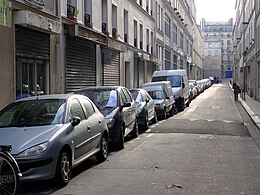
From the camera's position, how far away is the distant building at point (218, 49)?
119688 millimetres

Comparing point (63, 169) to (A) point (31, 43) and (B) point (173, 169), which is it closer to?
(B) point (173, 169)

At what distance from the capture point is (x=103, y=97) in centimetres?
1249

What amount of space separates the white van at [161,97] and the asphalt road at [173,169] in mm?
5971

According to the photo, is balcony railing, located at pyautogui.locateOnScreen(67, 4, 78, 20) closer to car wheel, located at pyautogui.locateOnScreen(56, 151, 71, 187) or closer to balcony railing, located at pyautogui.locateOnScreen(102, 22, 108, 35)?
balcony railing, located at pyautogui.locateOnScreen(102, 22, 108, 35)

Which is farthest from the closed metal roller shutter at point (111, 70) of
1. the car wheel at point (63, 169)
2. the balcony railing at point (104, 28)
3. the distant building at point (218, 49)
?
the distant building at point (218, 49)

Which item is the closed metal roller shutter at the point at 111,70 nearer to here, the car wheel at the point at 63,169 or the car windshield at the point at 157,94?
the car windshield at the point at 157,94

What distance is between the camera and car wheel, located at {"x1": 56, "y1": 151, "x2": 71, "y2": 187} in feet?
24.1

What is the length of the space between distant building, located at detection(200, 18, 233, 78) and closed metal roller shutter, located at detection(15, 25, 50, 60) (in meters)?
105

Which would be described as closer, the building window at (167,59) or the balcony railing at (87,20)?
the balcony railing at (87,20)

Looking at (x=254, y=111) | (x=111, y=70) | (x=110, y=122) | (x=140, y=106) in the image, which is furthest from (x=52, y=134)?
(x=254, y=111)

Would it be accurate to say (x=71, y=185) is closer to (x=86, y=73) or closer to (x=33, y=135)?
(x=33, y=135)

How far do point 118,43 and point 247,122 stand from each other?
8981 mm

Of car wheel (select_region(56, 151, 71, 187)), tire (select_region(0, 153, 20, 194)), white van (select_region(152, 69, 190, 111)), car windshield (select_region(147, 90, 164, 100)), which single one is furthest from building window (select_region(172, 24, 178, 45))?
tire (select_region(0, 153, 20, 194))

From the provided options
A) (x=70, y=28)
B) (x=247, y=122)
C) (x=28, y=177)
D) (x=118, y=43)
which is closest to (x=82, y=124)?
(x=28, y=177)
